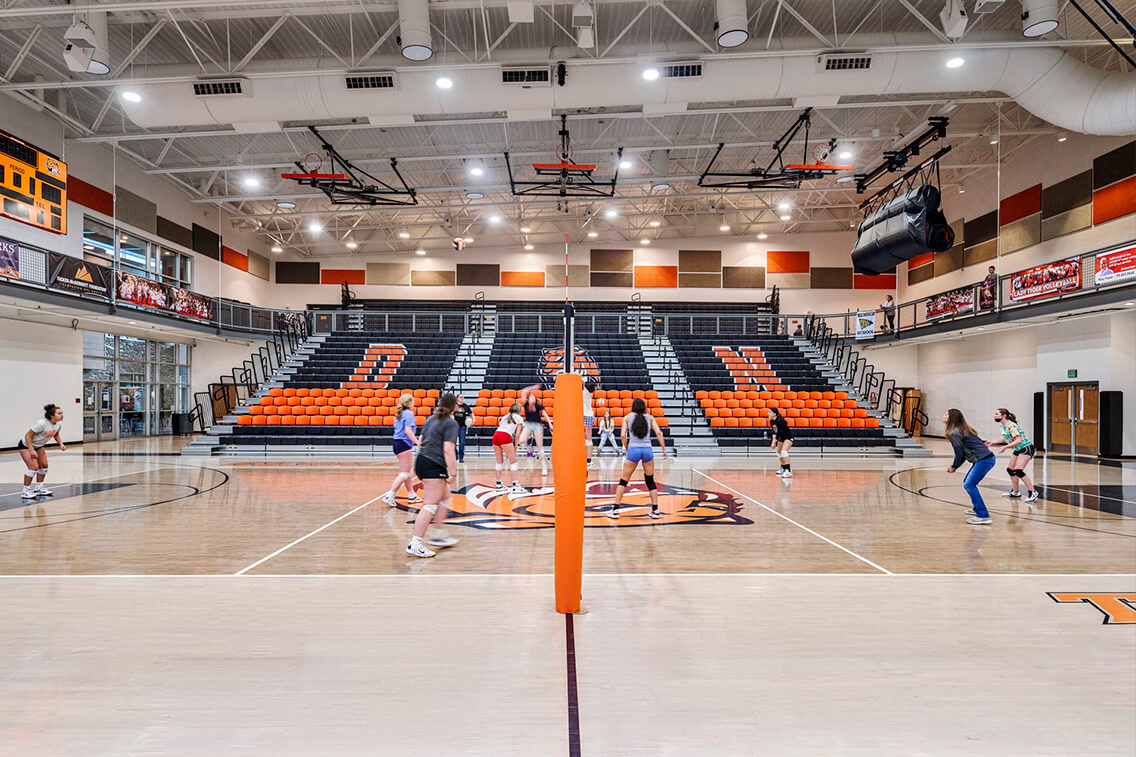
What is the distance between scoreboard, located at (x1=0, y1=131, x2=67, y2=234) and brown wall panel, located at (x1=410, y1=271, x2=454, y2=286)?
1370cm

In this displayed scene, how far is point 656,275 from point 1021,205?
13.2m

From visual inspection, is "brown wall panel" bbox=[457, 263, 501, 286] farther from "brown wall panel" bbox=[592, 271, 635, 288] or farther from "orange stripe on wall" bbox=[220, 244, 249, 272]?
"orange stripe on wall" bbox=[220, 244, 249, 272]

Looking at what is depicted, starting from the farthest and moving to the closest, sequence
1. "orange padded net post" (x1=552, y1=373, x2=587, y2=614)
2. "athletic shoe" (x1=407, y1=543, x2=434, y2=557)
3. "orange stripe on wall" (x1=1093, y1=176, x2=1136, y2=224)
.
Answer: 1. "orange stripe on wall" (x1=1093, y1=176, x2=1136, y2=224)
2. "athletic shoe" (x1=407, y1=543, x2=434, y2=557)
3. "orange padded net post" (x1=552, y1=373, x2=587, y2=614)

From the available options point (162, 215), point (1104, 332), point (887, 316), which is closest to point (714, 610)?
point (1104, 332)

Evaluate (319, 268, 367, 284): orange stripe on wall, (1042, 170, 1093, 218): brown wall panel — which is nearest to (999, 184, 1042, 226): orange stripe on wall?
(1042, 170, 1093, 218): brown wall panel

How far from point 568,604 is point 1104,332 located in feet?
57.7

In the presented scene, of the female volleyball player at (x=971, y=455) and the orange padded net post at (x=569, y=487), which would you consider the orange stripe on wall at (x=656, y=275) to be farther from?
the orange padded net post at (x=569, y=487)

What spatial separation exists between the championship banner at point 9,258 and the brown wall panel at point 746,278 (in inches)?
932

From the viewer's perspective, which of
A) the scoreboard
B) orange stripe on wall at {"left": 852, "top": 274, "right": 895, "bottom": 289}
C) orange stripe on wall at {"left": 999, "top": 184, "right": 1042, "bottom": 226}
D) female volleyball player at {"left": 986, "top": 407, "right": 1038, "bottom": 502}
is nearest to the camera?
female volleyball player at {"left": 986, "top": 407, "right": 1038, "bottom": 502}

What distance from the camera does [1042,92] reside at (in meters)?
12.3

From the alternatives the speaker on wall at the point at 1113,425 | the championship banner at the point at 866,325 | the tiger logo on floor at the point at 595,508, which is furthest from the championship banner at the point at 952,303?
the tiger logo on floor at the point at 595,508

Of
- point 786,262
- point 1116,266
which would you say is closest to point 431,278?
point 786,262

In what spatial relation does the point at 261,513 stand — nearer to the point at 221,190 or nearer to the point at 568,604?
the point at 568,604

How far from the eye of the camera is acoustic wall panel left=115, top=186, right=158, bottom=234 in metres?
18.1
